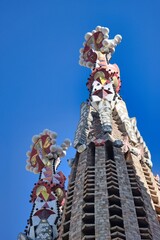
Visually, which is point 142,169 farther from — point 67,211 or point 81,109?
point 81,109

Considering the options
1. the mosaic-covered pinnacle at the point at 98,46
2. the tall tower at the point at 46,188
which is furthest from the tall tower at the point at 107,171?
the tall tower at the point at 46,188

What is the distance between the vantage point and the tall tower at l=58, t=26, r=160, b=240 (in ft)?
104

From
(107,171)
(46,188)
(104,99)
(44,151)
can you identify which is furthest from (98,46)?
(107,171)

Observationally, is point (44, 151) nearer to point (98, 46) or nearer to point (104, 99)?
point (104, 99)

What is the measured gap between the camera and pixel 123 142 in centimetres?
4300

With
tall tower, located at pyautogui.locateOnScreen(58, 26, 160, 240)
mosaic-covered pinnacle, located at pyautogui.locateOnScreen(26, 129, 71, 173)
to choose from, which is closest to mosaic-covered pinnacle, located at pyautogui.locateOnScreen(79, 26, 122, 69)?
tall tower, located at pyautogui.locateOnScreen(58, 26, 160, 240)

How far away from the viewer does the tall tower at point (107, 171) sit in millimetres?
31734

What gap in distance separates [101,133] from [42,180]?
17.2 feet

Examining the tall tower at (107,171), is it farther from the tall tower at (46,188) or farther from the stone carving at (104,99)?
the tall tower at (46,188)

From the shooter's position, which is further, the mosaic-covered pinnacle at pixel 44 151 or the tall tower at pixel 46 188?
the mosaic-covered pinnacle at pixel 44 151

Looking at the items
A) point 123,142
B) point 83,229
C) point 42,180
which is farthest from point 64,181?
point 83,229

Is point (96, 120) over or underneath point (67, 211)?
over

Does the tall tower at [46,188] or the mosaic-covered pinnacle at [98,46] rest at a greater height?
the mosaic-covered pinnacle at [98,46]

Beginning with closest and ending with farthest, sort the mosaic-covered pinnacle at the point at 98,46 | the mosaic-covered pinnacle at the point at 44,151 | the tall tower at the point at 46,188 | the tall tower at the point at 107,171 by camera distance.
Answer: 1. the tall tower at the point at 107,171
2. the tall tower at the point at 46,188
3. the mosaic-covered pinnacle at the point at 44,151
4. the mosaic-covered pinnacle at the point at 98,46
